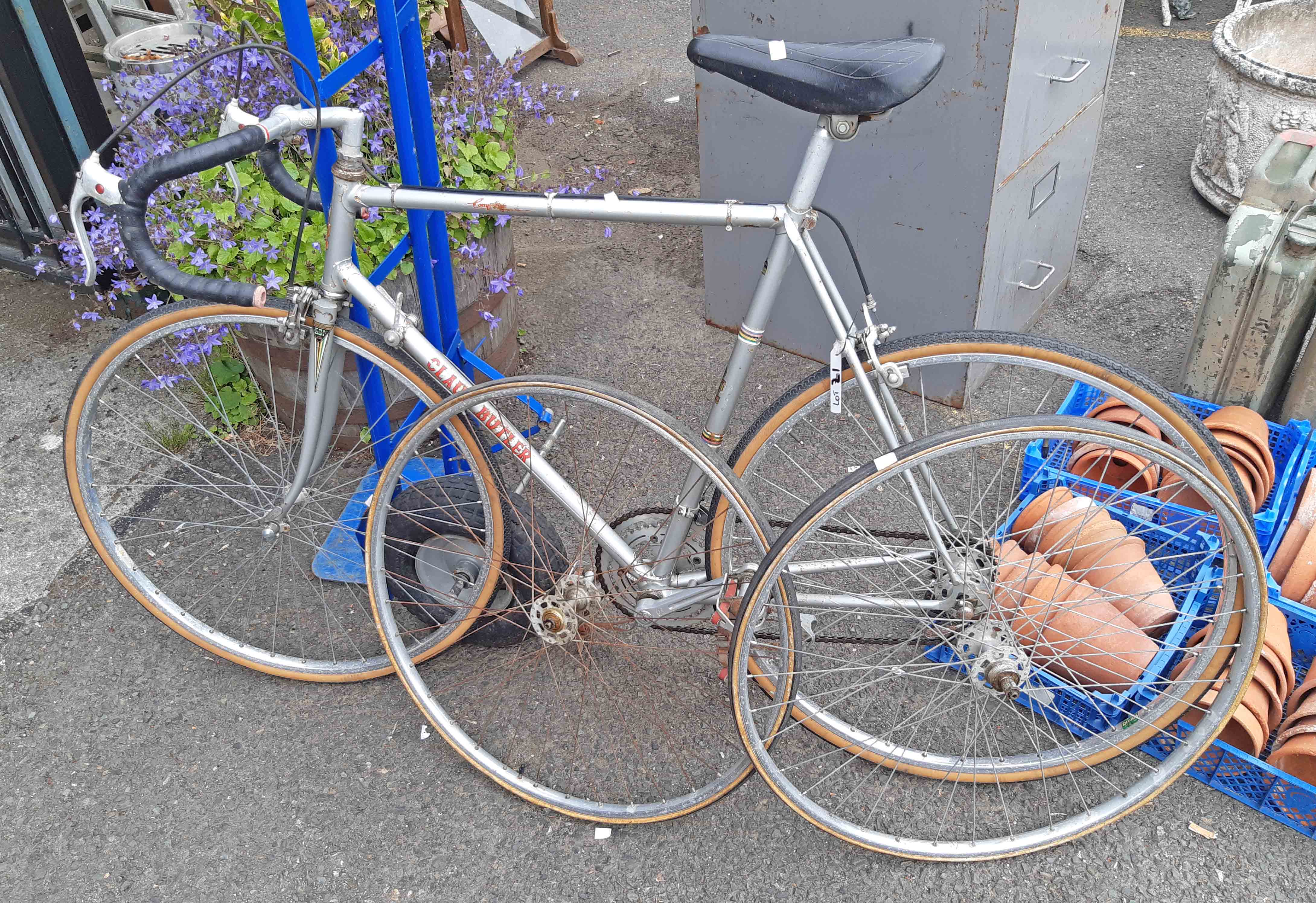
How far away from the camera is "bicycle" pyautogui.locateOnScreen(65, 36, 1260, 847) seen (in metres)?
1.89

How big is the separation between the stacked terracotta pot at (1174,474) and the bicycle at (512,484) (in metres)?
0.30

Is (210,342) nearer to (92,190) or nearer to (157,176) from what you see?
(92,190)

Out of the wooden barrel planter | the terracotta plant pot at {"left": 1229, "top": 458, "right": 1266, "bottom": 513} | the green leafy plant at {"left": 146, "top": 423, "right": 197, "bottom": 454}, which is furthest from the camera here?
the green leafy plant at {"left": 146, "top": 423, "right": 197, "bottom": 454}

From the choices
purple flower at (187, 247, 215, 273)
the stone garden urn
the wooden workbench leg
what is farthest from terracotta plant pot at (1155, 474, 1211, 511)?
the wooden workbench leg

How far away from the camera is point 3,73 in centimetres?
353

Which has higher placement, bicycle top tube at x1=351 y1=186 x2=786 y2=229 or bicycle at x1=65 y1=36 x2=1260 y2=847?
bicycle top tube at x1=351 y1=186 x2=786 y2=229

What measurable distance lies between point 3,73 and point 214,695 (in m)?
2.52

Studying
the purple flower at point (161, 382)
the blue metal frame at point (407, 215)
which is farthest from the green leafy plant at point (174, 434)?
the blue metal frame at point (407, 215)

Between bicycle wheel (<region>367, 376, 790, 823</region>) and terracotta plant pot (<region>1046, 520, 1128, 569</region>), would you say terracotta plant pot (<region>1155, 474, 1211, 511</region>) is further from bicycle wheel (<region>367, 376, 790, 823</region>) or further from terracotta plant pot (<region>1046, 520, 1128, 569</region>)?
bicycle wheel (<region>367, 376, 790, 823</region>)

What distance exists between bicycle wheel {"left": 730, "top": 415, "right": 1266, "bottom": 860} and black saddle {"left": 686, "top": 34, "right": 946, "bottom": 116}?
0.68 meters

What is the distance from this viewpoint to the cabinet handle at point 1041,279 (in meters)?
3.44

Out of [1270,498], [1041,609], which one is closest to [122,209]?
[1041,609]

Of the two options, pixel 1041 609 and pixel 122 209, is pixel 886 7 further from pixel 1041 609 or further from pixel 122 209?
pixel 122 209

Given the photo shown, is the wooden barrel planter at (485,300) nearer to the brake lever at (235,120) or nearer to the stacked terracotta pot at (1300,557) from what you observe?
the brake lever at (235,120)
